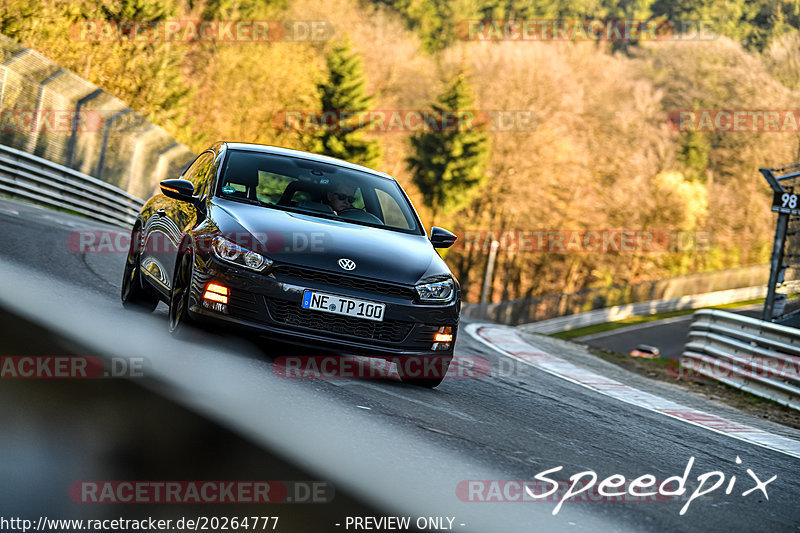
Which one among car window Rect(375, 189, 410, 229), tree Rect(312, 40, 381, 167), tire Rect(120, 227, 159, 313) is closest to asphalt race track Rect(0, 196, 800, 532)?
tire Rect(120, 227, 159, 313)

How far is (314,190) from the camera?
7.93 m

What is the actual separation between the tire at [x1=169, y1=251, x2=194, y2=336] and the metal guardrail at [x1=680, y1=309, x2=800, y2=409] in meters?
7.68

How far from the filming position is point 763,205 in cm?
6612

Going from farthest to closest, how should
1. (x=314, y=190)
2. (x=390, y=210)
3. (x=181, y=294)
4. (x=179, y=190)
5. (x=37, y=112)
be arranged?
(x=37, y=112) < (x=390, y=210) < (x=314, y=190) < (x=179, y=190) < (x=181, y=294)

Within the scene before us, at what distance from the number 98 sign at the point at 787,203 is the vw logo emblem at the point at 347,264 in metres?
9.85

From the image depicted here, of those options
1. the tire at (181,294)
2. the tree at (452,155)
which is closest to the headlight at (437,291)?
the tire at (181,294)

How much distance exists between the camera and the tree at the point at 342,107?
179 ft

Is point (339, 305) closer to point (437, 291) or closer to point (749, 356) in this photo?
point (437, 291)

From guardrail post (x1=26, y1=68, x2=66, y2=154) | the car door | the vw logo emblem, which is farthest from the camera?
guardrail post (x1=26, y1=68, x2=66, y2=154)

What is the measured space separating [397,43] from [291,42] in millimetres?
16888

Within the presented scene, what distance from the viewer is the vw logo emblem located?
674 centimetres

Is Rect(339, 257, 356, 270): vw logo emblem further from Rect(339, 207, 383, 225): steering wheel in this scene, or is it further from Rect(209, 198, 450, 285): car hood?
Rect(339, 207, 383, 225): steering wheel

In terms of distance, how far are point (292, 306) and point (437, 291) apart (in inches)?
43.4

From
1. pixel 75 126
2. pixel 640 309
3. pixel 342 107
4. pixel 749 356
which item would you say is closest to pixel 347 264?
pixel 749 356
